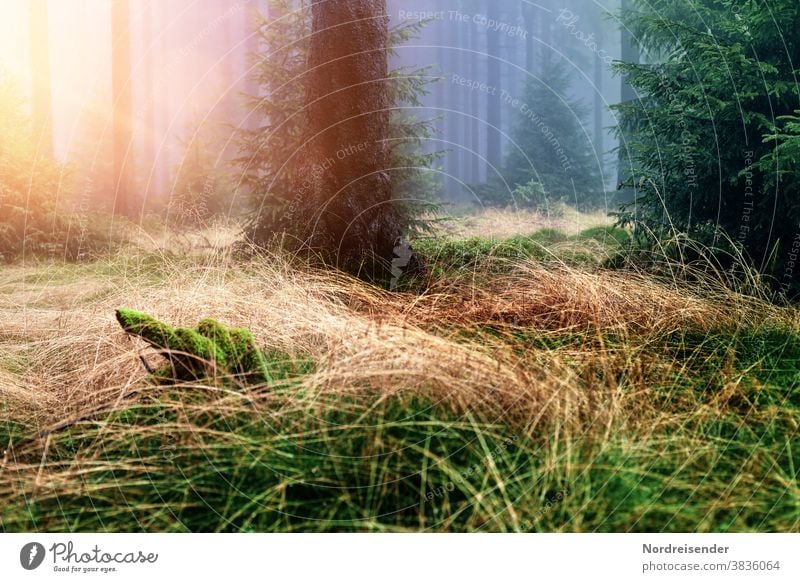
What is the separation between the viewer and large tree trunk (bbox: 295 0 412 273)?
22.0 ft

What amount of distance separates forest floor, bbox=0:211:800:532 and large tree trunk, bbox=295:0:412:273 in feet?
6.71

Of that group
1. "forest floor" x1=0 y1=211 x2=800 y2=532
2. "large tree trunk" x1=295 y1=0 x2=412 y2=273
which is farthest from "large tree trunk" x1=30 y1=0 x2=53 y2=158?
"forest floor" x1=0 y1=211 x2=800 y2=532

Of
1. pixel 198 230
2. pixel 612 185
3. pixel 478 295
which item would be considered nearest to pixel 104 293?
pixel 198 230

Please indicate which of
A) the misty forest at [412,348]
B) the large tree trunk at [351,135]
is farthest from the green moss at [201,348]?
the large tree trunk at [351,135]

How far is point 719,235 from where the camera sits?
6.32 m

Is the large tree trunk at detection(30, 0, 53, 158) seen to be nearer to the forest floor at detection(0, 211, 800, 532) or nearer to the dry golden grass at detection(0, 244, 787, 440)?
the dry golden grass at detection(0, 244, 787, 440)

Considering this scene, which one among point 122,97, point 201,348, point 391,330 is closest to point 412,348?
point 391,330

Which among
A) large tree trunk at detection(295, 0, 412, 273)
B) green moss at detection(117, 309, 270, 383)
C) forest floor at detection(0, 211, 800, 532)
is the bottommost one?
forest floor at detection(0, 211, 800, 532)

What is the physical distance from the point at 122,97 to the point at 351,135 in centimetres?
1105

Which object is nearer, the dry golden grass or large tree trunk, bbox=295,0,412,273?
the dry golden grass

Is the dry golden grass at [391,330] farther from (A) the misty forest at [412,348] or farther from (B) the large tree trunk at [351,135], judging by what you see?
(B) the large tree trunk at [351,135]

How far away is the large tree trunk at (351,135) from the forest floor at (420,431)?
2.05 m
